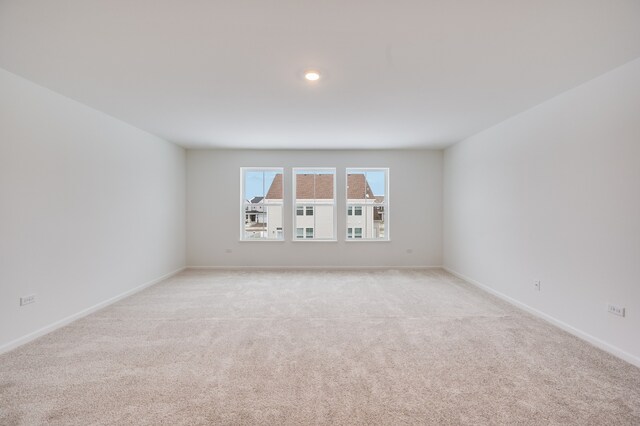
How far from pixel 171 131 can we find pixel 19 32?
8.89 ft

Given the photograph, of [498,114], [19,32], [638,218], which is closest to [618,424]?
[638,218]

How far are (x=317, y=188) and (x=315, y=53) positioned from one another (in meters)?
4.14

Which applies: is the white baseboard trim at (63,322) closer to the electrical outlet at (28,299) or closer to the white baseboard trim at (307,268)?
the electrical outlet at (28,299)

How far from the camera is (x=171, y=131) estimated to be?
15.6 ft

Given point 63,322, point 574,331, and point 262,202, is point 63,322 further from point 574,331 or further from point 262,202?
point 574,331

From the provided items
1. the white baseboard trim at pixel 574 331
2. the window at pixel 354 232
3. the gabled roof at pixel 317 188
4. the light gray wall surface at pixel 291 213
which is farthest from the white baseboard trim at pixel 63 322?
the white baseboard trim at pixel 574 331

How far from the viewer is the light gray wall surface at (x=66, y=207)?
8.88 feet

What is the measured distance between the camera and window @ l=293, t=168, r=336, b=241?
635 cm

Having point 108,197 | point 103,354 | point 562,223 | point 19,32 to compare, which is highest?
point 19,32

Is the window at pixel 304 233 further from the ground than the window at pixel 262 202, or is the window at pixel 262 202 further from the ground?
the window at pixel 262 202

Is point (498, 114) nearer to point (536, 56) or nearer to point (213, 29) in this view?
point (536, 56)

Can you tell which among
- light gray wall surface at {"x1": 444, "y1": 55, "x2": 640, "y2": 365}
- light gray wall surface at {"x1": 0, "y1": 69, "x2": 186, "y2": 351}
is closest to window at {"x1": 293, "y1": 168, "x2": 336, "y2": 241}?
light gray wall surface at {"x1": 0, "y1": 69, "x2": 186, "y2": 351}

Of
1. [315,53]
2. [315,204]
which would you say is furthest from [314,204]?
[315,53]

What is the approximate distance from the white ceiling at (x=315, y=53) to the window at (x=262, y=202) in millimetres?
2553
